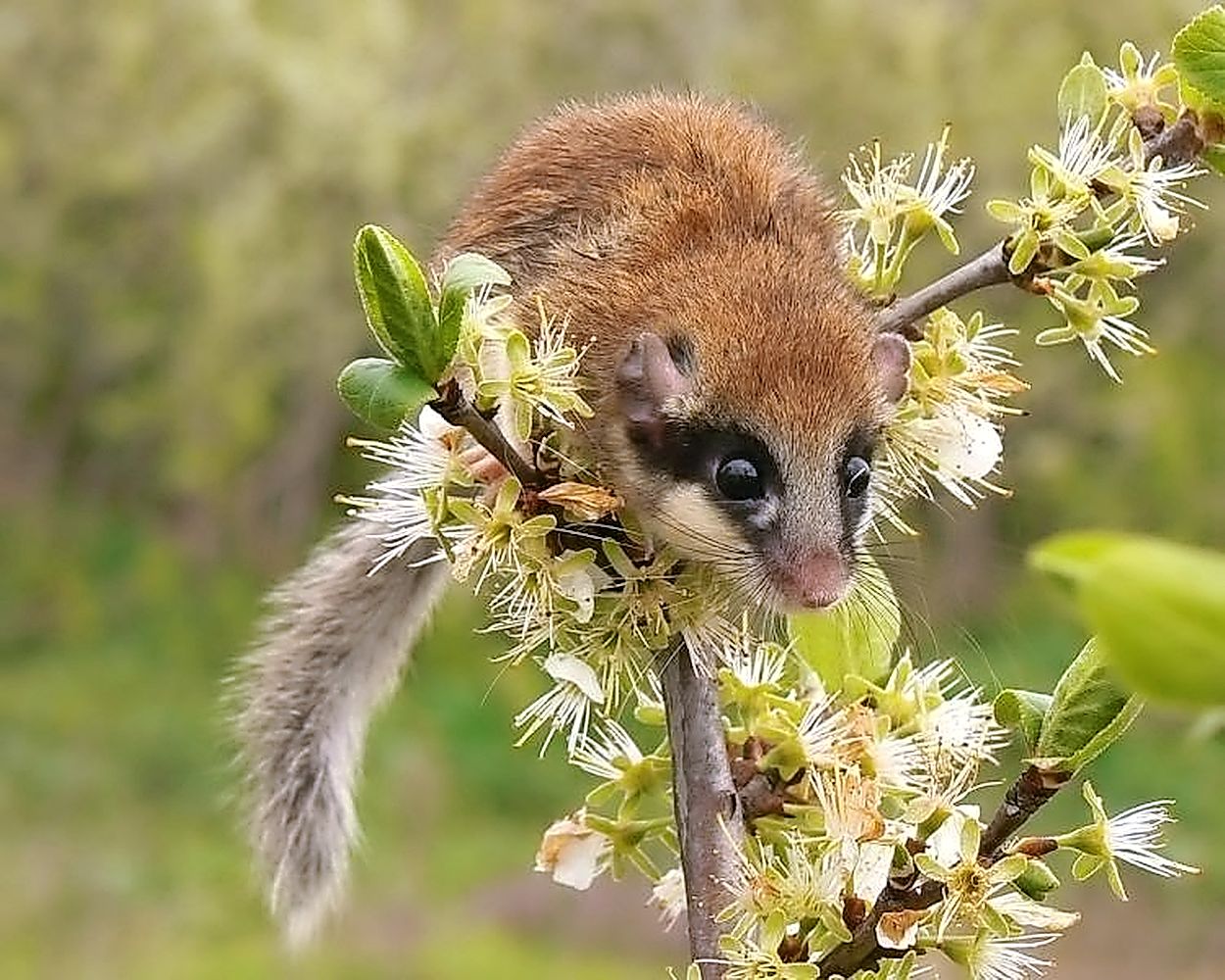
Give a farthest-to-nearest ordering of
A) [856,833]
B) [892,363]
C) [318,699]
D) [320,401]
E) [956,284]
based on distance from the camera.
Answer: [320,401], [318,699], [892,363], [956,284], [856,833]

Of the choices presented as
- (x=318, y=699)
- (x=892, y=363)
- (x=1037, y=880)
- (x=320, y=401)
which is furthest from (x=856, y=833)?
(x=320, y=401)

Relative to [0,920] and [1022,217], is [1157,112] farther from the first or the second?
[0,920]

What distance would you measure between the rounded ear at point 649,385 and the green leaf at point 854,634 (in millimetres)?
191

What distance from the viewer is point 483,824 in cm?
530

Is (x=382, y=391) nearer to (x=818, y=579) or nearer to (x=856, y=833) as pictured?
(x=856, y=833)

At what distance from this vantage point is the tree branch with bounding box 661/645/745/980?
76 cm

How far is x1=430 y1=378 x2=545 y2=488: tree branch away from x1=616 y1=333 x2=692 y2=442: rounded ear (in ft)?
1.15

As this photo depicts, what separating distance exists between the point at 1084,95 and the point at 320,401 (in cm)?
576

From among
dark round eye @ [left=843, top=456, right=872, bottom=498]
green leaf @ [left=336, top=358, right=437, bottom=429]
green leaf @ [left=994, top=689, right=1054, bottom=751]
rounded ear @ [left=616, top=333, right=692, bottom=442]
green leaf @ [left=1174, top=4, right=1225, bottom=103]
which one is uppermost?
green leaf @ [left=1174, top=4, right=1225, bottom=103]

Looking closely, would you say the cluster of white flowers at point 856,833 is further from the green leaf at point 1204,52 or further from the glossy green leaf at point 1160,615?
the glossy green leaf at point 1160,615

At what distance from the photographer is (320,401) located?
6.48 meters

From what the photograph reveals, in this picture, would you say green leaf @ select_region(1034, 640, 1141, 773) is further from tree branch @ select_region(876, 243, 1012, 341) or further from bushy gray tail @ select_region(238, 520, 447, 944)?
bushy gray tail @ select_region(238, 520, 447, 944)

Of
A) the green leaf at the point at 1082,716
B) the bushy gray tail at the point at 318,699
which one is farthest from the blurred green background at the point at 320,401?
the green leaf at the point at 1082,716

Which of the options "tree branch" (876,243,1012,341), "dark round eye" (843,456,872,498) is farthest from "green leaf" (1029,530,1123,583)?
"dark round eye" (843,456,872,498)
